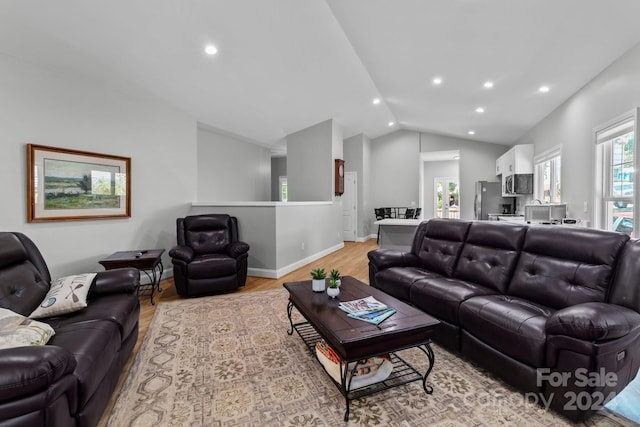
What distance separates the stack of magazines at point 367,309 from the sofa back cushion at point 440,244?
46.5 inches

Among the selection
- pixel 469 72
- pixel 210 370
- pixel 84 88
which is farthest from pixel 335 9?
pixel 210 370

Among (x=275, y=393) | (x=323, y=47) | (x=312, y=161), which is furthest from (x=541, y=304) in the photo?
(x=312, y=161)

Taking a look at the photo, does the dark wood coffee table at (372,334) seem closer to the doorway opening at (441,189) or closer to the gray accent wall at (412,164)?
the gray accent wall at (412,164)

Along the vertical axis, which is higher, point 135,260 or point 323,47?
point 323,47

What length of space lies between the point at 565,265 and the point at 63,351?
9.99 ft

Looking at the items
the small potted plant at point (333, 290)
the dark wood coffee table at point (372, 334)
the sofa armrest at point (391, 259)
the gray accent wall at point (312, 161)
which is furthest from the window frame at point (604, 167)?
the gray accent wall at point (312, 161)

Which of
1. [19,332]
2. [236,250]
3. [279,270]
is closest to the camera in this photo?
[19,332]

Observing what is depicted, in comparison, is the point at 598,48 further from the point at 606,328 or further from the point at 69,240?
the point at 69,240

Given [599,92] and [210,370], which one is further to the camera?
[599,92]

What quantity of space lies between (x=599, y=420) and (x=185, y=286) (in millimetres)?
3895

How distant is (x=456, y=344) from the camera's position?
234 cm

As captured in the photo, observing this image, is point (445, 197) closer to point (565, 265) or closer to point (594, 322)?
point (565, 265)

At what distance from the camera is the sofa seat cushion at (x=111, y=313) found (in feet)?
6.38

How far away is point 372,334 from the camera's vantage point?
5.74ft
